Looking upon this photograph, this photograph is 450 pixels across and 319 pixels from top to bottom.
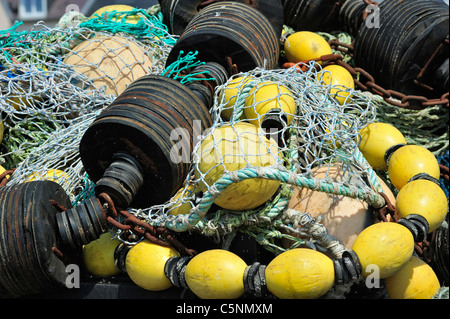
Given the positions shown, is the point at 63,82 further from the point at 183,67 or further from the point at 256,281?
the point at 256,281

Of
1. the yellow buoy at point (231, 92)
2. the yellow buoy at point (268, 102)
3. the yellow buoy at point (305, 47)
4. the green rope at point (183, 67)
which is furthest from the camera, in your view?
the yellow buoy at point (305, 47)

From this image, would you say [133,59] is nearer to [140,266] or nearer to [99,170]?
[99,170]

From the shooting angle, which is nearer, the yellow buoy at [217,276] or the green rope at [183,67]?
the yellow buoy at [217,276]

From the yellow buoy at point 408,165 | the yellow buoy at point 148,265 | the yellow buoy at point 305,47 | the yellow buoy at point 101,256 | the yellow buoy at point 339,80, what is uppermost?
the yellow buoy at point 305,47

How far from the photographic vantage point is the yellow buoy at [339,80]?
2400mm

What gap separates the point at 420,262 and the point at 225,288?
640 mm

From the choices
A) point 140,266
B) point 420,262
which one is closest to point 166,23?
point 140,266

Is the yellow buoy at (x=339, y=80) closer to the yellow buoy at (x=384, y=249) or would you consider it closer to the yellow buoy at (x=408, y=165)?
the yellow buoy at (x=408, y=165)

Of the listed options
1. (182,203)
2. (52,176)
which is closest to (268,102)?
(182,203)

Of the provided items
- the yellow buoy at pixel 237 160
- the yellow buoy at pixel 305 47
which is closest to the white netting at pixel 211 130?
the yellow buoy at pixel 237 160

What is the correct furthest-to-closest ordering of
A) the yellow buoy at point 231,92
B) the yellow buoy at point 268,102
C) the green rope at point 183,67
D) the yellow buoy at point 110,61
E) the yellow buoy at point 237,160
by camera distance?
the yellow buoy at point 110,61
the green rope at point 183,67
the yellow buoy at point 231,92
the yellow buoy at point 268,102
the yellow buoy at point 237,160

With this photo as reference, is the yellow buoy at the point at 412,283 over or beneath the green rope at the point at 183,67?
beneath

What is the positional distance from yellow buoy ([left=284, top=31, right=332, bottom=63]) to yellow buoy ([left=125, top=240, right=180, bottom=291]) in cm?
122

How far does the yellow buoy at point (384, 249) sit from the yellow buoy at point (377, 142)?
1.72ft
